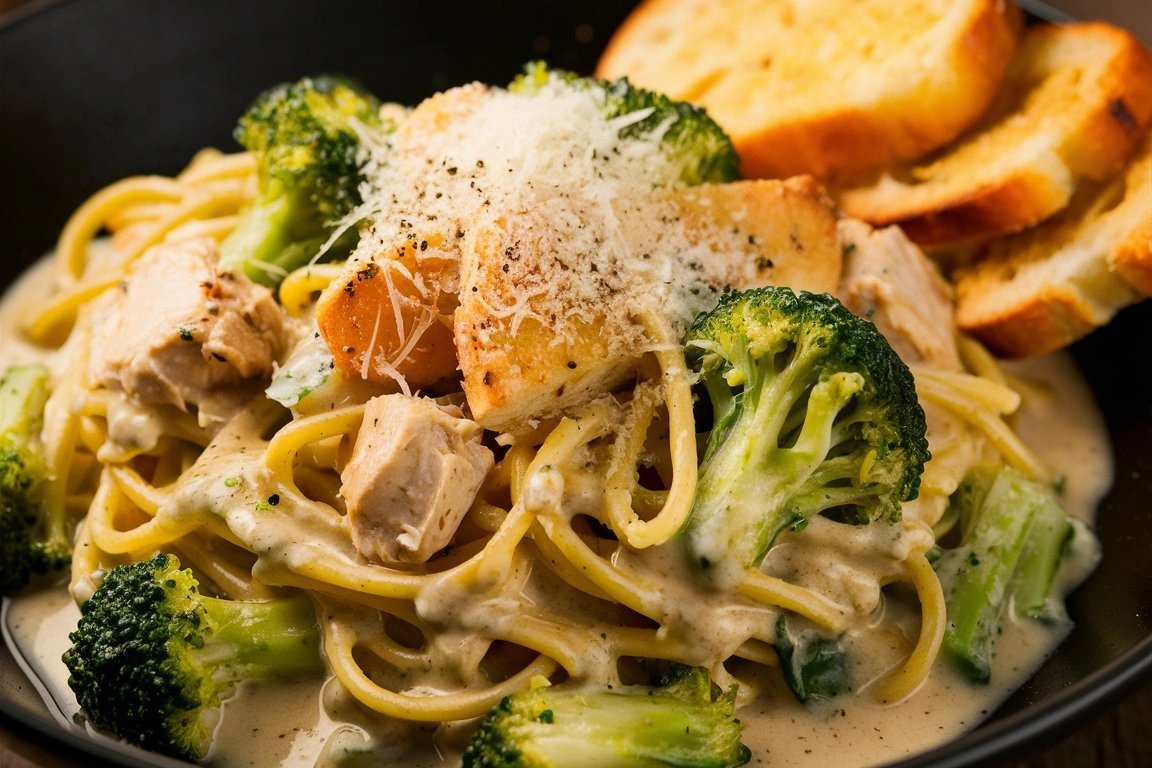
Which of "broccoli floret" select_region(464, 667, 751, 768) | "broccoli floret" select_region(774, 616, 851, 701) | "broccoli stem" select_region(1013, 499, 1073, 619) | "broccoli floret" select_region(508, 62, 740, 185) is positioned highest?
"broccoli floret" select_region(508, 62, 740, 185)

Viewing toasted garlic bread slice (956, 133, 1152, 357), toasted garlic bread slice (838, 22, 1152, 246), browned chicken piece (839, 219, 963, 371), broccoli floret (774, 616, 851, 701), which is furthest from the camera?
toasted garlic bread slice (838, 22, 1152, 246)

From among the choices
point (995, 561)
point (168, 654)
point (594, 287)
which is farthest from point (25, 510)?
point (995, 561)

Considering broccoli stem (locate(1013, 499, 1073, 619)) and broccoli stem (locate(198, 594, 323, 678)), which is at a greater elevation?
broccoli stem (locate(198, 594, 323, 678))

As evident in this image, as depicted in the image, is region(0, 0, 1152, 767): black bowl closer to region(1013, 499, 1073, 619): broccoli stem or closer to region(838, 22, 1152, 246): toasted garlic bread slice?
region(1013, 499, 1073, 619): broccoli stem

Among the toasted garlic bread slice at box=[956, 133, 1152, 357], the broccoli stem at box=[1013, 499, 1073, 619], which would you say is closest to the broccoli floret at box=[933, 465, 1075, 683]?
the broccoli stem at box=[1013, 499, 1073, 619]

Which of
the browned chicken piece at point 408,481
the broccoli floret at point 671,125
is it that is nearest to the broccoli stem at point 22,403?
the browned chicken piece at point 408,481

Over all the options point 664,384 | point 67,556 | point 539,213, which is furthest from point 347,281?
point 67,556

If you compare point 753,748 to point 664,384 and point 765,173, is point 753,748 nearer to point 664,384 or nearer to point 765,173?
point 664,384
